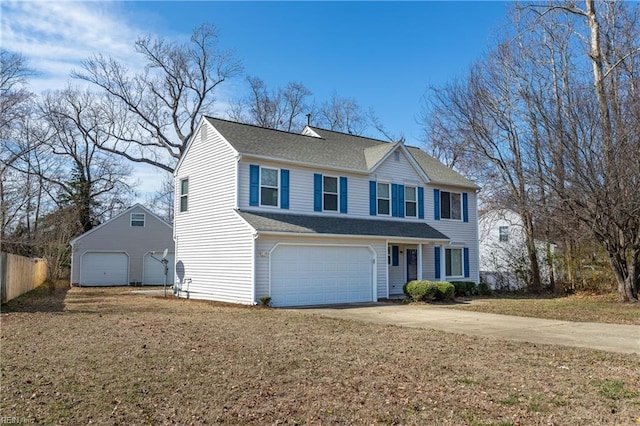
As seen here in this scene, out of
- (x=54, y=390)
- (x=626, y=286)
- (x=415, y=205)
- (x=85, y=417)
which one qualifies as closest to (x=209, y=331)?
(x=54, y=390)

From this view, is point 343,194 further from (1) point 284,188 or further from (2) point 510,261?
(2) point 510,261

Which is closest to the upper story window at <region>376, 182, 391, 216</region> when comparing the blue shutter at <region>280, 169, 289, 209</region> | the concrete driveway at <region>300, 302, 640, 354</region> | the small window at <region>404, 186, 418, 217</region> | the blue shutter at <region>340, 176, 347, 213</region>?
the small window at <region>404, 186, 418, 217</region>

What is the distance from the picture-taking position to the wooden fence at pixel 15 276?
52.6 feet

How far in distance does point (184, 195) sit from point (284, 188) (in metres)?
5.19

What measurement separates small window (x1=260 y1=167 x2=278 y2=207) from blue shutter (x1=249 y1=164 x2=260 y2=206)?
0.66 feet

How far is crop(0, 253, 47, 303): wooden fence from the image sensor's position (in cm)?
1605

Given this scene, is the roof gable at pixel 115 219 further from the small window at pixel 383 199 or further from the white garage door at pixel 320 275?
the white garage door at pixel 320 275

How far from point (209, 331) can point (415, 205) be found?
14.2 meters

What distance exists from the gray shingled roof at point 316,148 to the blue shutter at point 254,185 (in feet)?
1.96

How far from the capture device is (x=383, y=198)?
21.6 m

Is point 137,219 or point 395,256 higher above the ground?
point 137,219

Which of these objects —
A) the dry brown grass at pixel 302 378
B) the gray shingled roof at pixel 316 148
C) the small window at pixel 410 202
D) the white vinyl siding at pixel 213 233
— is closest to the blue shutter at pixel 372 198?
the gray shingled roof at pixel 316 148

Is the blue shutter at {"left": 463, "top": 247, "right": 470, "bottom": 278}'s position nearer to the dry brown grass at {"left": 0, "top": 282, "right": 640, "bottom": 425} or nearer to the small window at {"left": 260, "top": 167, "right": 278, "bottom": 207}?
the small window at {"left": 260, "top": 167, "right": 278, "bottom": 207}

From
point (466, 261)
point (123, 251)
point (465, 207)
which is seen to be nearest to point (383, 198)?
point (465, 207)
